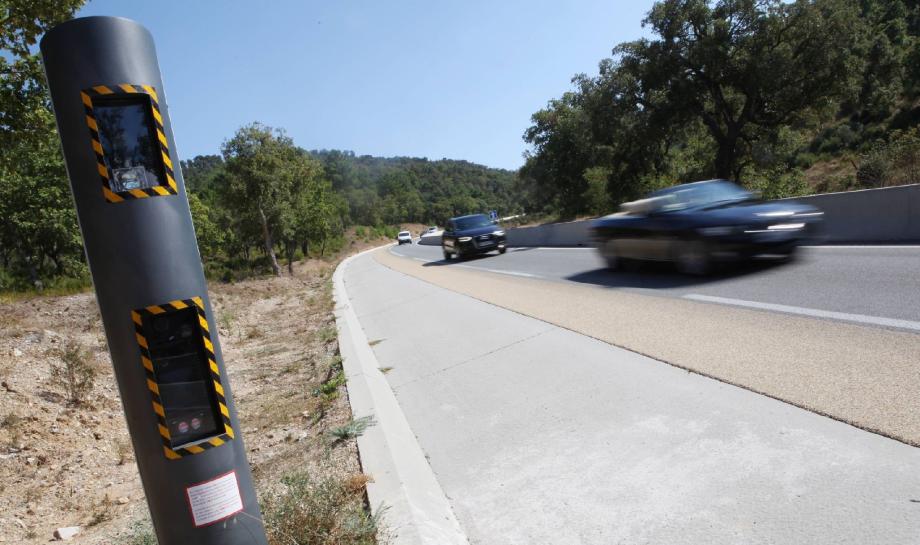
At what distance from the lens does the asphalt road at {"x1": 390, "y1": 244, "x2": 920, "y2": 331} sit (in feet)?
19.1

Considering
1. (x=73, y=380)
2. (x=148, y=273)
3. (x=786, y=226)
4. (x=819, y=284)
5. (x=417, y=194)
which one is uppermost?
(x=417, y=194)

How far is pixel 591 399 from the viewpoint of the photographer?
439 cm

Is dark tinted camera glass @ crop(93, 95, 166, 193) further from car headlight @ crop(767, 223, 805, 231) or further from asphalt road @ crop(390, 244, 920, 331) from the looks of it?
car headlight @ crop(767, 223, 805, 231)

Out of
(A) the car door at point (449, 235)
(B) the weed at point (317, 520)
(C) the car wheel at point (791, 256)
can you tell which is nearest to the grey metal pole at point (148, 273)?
(B) the weed at point (317, 520)

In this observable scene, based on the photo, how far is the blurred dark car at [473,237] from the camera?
22.1m

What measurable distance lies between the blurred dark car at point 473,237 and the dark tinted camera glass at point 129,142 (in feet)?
65.9

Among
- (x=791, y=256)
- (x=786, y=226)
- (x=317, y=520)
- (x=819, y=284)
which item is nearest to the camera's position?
(x=317, y=520)

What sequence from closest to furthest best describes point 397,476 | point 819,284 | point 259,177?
point 397,476, point 819,284, point 259,177

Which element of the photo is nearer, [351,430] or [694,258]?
[351,430]

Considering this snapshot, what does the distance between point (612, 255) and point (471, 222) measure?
474 inches

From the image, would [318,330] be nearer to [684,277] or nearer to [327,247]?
[684,277]

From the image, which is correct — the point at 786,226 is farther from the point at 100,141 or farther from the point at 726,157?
the point at 726,157

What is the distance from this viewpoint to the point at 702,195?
980cm

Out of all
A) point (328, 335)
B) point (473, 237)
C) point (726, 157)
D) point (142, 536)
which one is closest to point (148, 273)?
point (142, 536)
